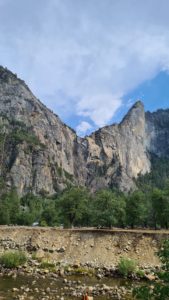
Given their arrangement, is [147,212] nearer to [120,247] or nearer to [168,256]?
[120,247]

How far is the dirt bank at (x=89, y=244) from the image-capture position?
62.4 m

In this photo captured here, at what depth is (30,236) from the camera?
7250 centimetres

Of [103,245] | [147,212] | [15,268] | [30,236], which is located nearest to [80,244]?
[103,245]

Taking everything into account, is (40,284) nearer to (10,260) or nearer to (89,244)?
(10,260)

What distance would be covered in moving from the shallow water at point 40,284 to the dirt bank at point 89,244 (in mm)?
10702

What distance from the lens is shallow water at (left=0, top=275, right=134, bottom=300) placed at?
38656mm

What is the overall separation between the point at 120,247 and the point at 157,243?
5.99 m

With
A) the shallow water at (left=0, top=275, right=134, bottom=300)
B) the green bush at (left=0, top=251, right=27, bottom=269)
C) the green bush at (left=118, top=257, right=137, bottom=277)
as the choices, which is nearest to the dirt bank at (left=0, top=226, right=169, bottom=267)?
the green bush at (left=118, top=257, right=137, bottom=277)

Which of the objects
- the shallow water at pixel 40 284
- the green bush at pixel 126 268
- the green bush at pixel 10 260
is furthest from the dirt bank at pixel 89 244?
the shallow water at pixel 40 284

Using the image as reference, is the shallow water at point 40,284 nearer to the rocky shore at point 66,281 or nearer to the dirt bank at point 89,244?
the rocky shore at point 66,281

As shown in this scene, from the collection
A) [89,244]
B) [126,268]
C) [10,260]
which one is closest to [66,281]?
[126,268]

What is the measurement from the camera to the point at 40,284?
44938mm

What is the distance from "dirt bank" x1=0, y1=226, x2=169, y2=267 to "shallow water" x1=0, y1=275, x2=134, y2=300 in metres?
10.7

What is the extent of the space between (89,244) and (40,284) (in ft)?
75.8
